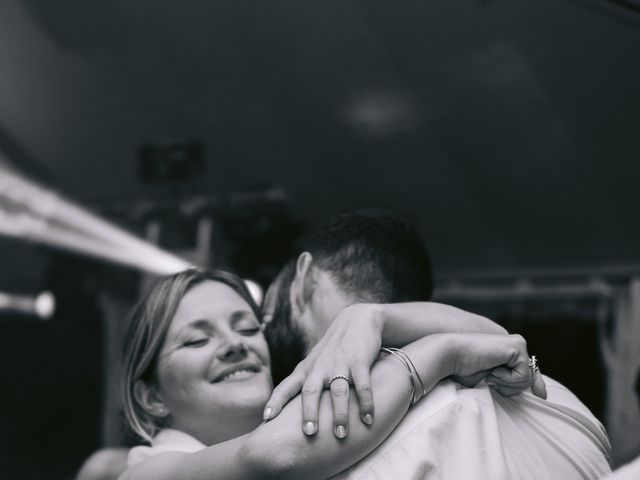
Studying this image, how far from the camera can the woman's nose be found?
1562mm

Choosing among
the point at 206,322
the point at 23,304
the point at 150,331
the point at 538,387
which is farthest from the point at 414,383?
the point at 23,304

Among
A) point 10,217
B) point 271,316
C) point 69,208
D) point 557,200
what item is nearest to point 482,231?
point 557,200

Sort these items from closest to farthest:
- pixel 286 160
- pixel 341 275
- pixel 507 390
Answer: pixel 507 390 < pixel 341 275 < pixel 286 160

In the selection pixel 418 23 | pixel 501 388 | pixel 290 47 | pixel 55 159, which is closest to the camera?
pixel 501 388

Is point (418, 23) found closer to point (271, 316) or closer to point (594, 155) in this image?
point (594, 155)

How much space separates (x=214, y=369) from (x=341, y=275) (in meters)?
0.35

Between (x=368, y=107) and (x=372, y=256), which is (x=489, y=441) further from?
(x=368, y=107)

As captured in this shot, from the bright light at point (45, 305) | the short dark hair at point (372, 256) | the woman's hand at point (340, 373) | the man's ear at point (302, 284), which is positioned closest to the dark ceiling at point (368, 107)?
the bright light at point (45, 305)

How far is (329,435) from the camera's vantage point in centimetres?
104

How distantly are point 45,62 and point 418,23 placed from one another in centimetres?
187

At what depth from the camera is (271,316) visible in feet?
5.25

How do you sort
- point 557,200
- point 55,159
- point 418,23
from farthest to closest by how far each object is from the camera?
point 55,159 < point 557,200 < point 418,23

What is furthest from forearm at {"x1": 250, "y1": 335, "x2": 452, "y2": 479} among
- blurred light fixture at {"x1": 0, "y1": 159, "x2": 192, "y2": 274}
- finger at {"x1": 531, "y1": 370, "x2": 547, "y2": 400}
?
blurred light fixture at {"x1": 0, "y1": 159, "x2": 192, "y2": 274}

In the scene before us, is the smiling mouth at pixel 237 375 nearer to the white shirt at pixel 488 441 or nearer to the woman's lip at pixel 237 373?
the woman's lip at pixel 237 373
